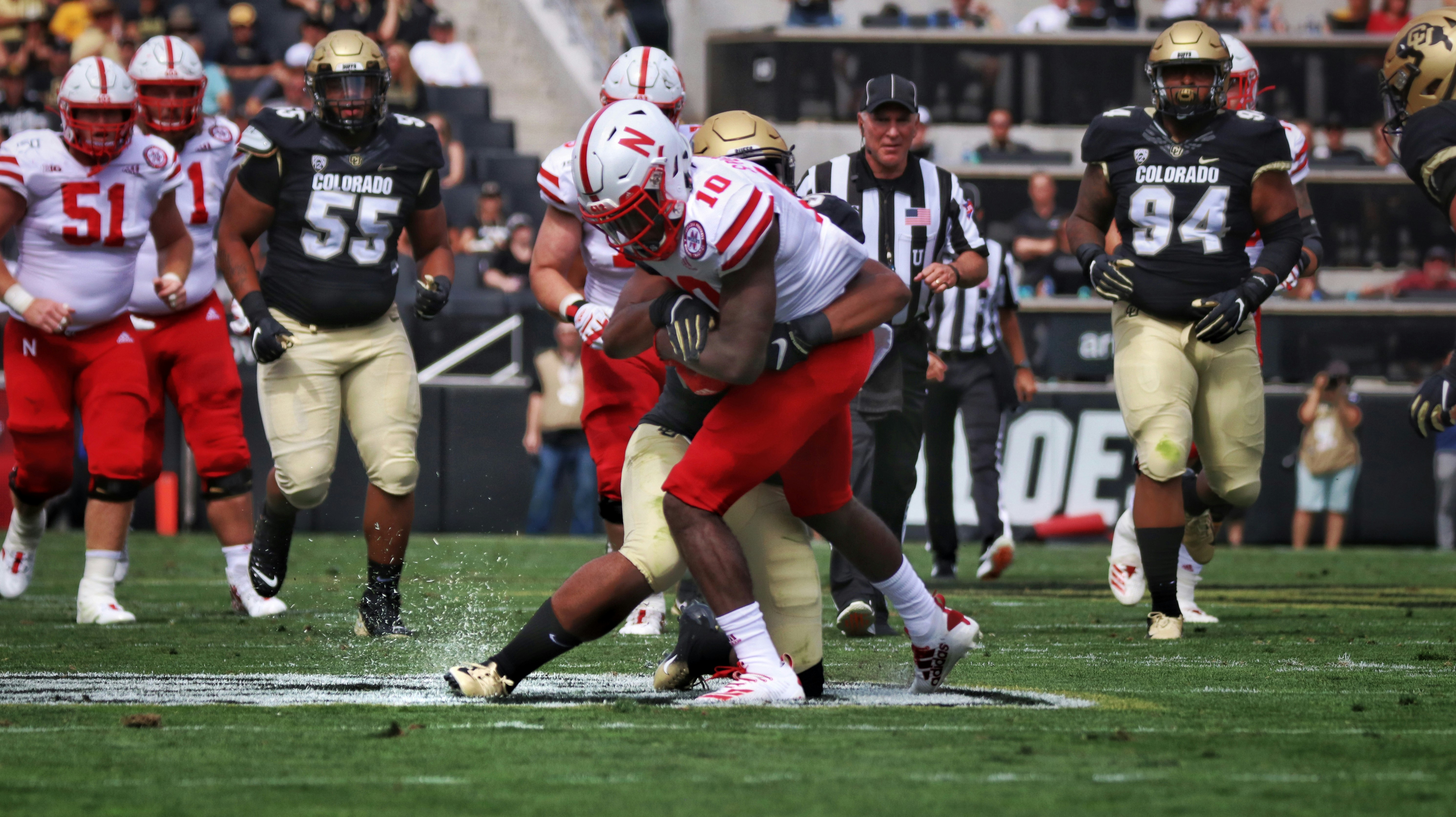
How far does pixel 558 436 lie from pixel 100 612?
21.5 feet

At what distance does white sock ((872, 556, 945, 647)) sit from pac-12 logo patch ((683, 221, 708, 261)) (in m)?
0.99

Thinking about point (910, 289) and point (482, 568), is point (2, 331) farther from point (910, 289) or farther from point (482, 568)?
point (910, 289)

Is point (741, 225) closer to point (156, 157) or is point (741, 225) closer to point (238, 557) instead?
point (156, 157)

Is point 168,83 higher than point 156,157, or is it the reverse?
point 168,83

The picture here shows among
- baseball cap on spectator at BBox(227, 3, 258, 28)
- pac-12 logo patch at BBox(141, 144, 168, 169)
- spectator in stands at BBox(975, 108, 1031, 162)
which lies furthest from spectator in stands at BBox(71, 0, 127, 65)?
pac-12 logo patch at BBox(141, 144, 168, 169)

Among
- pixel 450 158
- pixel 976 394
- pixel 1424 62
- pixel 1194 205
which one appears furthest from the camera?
pixel 450 158

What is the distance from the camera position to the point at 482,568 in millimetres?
10812

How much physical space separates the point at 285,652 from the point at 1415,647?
11.8ft

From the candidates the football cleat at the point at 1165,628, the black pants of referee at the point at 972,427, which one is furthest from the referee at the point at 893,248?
the black pants of referee at the point at 972,427

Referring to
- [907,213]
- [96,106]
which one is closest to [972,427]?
[907,213]

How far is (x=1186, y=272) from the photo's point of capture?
6.61 m

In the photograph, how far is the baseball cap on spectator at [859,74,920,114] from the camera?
268 inches

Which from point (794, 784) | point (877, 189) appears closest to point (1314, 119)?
point (877, 189)

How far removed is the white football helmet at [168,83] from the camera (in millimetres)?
7660
